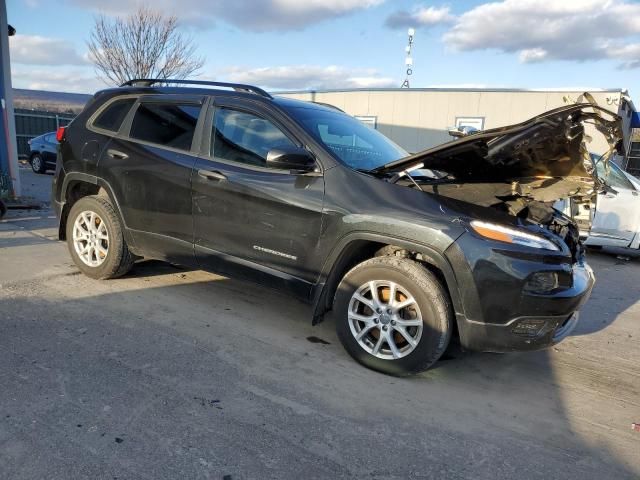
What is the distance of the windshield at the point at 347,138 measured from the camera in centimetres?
378

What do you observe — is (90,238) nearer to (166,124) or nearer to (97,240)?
(97,240)

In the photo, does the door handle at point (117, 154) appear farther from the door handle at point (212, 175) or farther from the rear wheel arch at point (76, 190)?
the door handle at point (212, 175)

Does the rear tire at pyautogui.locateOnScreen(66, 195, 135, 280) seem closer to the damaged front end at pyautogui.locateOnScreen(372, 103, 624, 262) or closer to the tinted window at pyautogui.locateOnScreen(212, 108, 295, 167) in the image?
the tinted window at pyautogui.locateOnScreen(212, 108, 295, 167)

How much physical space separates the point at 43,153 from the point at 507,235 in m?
16.4

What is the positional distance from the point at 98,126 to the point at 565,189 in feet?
13.9

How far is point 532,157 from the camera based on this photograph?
3.42 m

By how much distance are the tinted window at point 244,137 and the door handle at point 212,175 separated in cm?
15

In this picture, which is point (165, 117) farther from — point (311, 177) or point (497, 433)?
point (497, 433)

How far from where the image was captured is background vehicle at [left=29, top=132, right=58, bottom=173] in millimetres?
15602

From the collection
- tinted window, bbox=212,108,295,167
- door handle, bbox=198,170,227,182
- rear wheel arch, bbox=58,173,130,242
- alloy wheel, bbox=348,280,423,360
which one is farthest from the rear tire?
alloy wheel, bbox=348,280,423,360

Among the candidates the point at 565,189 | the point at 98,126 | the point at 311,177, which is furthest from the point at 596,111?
the point at 98,126

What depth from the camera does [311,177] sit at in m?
3.57

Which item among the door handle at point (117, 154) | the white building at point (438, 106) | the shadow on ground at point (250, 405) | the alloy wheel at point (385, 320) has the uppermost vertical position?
the white building at point (438, 106)

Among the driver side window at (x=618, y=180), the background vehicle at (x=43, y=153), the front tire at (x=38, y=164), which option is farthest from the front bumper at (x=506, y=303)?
the front tire at (x=38, y=164)
